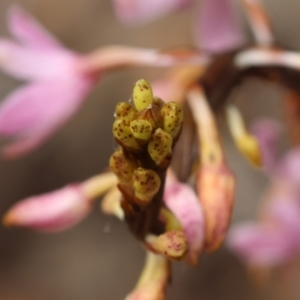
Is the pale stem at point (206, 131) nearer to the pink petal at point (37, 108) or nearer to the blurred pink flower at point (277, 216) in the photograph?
the pink petal at point (37, 108)

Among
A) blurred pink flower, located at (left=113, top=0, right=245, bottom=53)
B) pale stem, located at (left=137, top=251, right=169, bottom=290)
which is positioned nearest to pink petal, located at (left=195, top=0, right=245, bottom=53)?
blurred pink flower, located at (left=113, top=0, right=245, bottom=53)

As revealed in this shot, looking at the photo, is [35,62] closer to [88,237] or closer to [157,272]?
[157,272]

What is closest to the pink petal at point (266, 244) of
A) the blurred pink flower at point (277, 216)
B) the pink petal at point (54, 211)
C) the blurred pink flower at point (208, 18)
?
the blurred pink flower at point (277, 216)

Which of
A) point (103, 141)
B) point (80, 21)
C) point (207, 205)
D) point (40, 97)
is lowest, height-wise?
point (207, 205)

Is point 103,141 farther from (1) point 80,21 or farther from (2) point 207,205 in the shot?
(2) point 207,205

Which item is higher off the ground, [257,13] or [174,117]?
[257,13]

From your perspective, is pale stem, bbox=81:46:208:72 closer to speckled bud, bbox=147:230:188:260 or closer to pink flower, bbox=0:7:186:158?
pink flower, bbox=0:7:186:158

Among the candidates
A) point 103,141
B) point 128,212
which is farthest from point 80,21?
point 128,212
